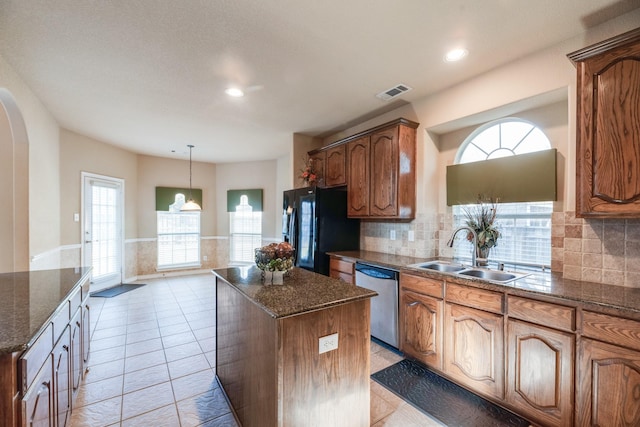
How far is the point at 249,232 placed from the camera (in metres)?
6.47

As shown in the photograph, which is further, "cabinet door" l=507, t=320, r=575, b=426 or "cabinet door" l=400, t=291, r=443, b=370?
"cabinet door" l=400, t=291, r=443, b=370

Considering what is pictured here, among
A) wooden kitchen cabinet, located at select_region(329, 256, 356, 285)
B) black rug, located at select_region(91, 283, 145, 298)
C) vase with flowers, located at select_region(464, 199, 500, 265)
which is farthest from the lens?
black rug, located at select_region(91, 283, 145, 298)

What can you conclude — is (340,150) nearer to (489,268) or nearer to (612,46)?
(489,268)

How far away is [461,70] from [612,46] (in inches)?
39.0

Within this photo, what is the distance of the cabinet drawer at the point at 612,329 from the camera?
4.66 ft

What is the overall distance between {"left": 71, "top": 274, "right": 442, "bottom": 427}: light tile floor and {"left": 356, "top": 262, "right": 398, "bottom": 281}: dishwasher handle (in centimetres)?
75

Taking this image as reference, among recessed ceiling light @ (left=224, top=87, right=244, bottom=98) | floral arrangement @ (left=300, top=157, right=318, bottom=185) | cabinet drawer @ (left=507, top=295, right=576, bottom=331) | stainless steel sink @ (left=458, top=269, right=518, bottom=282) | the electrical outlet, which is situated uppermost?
recessed ceiling light @ (left=224, top=87, right=244, bottom=98)

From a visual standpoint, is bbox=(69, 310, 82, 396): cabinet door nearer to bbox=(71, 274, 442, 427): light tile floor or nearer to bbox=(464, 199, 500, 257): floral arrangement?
bbox=(71, 274, 442, 427): light tile floor

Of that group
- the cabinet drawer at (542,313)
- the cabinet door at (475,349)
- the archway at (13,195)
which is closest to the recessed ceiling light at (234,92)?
the archway at (13,195)

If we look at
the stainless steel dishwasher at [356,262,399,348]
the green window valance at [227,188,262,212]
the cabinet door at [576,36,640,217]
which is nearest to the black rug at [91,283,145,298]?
the green window valance at [227,188,262,212]

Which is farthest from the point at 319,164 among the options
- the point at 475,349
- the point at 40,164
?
the point at 40,164

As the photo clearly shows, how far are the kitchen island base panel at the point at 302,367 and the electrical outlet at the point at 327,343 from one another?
0.07 ft

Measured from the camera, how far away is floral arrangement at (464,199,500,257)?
2.56m

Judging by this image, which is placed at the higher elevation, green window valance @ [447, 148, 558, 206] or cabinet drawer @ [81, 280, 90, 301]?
green window valance @ [447, 148, 558, 206]
